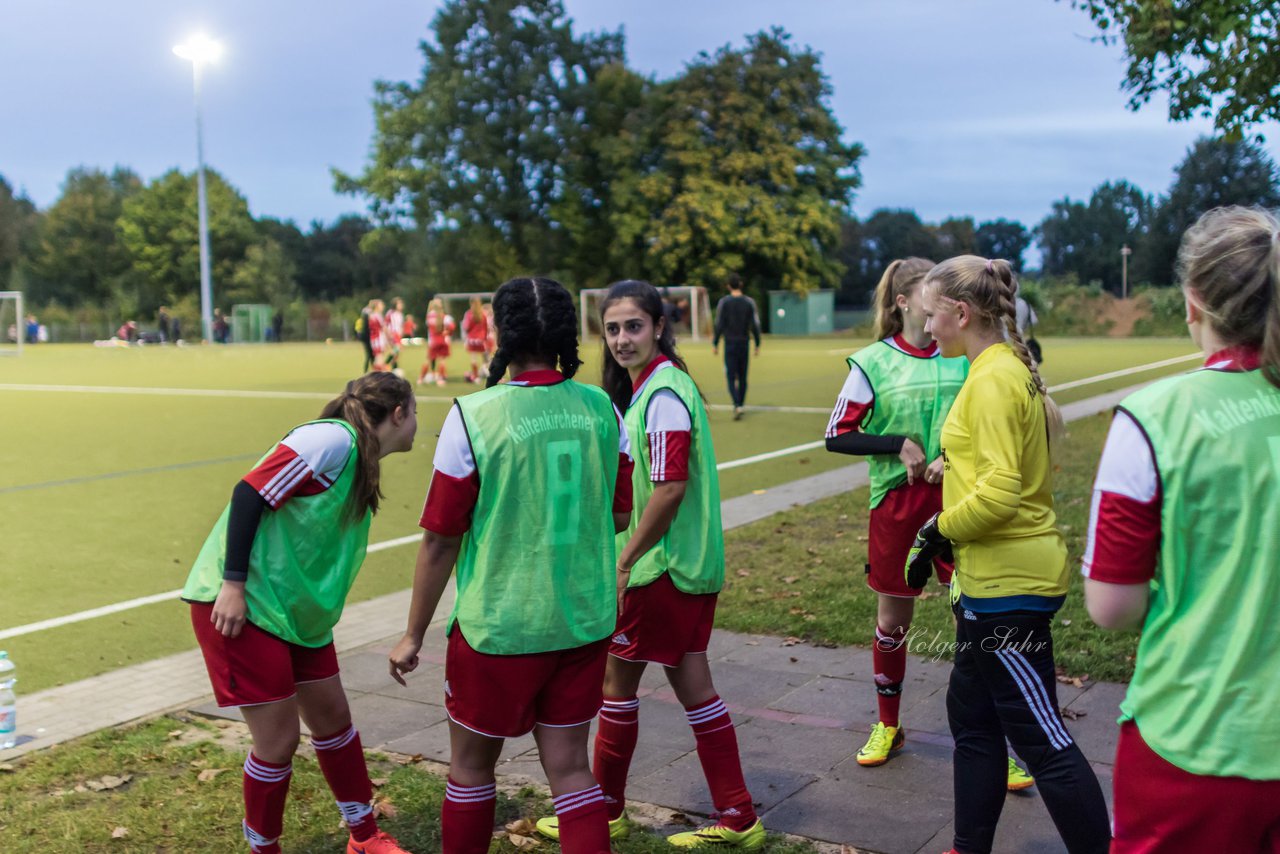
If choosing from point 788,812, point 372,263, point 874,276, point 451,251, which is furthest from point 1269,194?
point 788,812

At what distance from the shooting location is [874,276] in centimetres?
9831

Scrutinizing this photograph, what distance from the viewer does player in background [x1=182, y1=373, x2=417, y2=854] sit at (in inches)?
124

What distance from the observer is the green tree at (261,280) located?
248 feet

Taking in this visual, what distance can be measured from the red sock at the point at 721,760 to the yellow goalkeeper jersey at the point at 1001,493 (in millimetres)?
923

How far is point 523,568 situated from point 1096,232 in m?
123

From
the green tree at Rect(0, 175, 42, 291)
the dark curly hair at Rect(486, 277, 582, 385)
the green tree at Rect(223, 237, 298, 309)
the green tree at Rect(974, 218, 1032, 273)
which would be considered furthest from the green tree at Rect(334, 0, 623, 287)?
the green tree at Rect(974, 218, 1032, 273)

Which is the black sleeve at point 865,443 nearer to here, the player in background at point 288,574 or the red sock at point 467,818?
the player in background at point 288,574

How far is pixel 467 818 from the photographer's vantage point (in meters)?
2.90

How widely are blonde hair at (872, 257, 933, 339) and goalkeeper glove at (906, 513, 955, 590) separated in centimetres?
111

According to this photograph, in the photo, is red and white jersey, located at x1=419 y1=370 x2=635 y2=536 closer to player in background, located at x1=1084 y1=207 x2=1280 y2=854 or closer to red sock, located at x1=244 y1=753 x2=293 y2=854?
red sock, located at x1=244 y1=753 x2=293 y2=854

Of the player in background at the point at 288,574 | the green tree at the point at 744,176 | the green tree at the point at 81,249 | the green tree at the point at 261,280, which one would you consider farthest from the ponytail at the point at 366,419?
the green tree at the point at 81,249

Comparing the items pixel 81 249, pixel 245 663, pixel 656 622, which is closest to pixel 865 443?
pixel 656 622

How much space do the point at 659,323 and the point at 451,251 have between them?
58843 millimetres

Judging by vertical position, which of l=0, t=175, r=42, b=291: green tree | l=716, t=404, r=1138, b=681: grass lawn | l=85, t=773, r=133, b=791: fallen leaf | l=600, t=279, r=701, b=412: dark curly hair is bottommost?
l=85, t=773, r=133, b=791: fallen leaf
